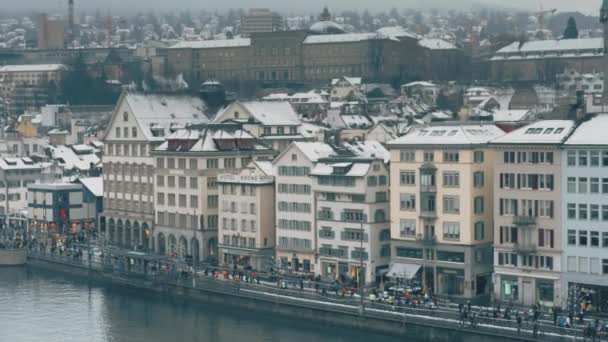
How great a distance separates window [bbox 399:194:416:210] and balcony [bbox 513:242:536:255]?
6849mm

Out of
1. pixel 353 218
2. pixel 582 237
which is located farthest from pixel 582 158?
pixel 353 218

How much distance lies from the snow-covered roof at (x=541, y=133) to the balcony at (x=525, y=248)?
15.6 ft

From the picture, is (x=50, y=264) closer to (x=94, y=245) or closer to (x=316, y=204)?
(x=94, y=245)

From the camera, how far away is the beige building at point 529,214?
210 feet

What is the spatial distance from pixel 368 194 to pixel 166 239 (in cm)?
2112

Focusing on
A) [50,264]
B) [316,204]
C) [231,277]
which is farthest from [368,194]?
[50,264]

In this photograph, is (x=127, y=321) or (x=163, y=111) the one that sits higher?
(x=163, y=111)

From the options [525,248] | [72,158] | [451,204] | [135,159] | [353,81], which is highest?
[353,81]

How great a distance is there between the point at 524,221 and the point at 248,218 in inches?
815

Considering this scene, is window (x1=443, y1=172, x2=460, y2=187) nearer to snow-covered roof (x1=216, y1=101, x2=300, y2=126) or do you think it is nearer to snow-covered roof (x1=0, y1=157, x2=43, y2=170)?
snow-covered roof (x1=216, y1=101, x2=300, y2=126)

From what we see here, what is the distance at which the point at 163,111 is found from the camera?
96250 millimetres

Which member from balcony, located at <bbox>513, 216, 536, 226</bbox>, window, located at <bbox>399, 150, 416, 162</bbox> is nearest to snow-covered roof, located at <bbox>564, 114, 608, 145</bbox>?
balcony, located at <bbox>513, 216, 536, 226</bbox>

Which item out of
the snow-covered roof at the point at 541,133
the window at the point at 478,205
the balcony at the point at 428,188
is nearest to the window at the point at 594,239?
the snow-covered roof at the point at 541,133

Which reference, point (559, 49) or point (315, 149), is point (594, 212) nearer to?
point (315, 149)
